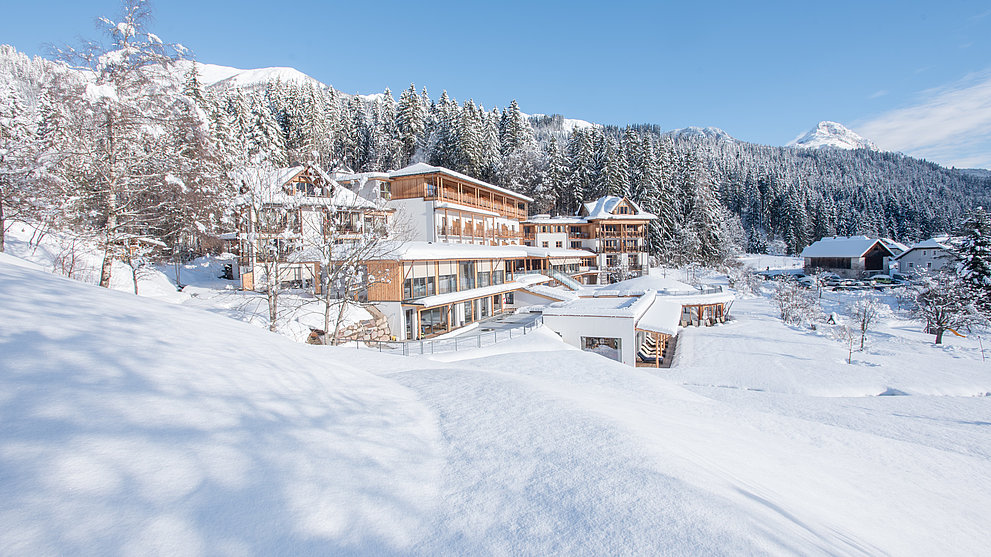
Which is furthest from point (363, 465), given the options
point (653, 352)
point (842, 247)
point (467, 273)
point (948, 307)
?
point (842, 247)

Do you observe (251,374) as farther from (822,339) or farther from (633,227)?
(633,227)

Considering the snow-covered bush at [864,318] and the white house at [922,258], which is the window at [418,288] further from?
the white house at [922,258]

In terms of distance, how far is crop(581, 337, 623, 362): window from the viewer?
22562 mm

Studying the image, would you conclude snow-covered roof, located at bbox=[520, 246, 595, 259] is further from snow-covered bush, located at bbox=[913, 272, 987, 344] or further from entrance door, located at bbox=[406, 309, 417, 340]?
snow-covered bush, located at bbox=[913, 272, 987, 344]

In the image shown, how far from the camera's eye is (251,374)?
17.4 ft

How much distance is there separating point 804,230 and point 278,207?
94996 mm

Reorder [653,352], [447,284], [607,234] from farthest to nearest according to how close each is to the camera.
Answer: [607,234]
[653,352]
[447,284]

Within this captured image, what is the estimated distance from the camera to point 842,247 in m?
64.9

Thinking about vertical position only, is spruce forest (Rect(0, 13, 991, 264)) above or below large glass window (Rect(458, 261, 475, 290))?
above

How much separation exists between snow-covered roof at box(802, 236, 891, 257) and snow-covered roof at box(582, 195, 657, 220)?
3411 centimetres

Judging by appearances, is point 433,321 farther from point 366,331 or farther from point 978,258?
point 978,258

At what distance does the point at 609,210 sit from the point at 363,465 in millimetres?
51577

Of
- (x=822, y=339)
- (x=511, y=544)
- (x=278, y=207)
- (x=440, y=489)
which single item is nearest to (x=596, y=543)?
(x=511, y=544)

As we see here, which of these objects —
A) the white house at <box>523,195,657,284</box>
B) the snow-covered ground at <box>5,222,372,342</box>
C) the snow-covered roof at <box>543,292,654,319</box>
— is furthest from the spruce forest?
the snow-covered roof at <box>543,292,654,319</box>
